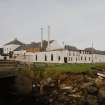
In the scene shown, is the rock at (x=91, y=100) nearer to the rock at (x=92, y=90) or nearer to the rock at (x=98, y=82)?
the rock at (x=92, y=90)

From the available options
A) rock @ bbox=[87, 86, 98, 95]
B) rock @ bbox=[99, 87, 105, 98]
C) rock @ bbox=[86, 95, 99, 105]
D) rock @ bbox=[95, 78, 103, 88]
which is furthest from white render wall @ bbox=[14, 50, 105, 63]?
rock @ bbox=[86, 95, 99, 105]

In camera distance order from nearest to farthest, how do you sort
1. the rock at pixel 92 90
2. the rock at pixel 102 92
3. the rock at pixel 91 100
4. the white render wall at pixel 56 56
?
the rock at pixel 91 100 < the rock at pixel 102 92 < the rock at pixel 92 90 < the white render wall at pixel 56 56

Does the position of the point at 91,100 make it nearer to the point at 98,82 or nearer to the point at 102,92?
the point at 102,92

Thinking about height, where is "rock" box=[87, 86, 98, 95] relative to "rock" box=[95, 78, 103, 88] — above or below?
below

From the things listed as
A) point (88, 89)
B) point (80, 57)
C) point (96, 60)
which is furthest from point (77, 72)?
point (96, 60)

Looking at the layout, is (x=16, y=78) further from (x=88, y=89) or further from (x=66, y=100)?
(x=88, y=89)

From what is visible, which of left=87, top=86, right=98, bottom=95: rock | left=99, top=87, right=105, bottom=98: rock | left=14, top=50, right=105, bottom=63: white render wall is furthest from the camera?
left=14, top=50, right=105, bottom=63: white render wall

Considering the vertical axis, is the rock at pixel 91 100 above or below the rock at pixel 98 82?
below

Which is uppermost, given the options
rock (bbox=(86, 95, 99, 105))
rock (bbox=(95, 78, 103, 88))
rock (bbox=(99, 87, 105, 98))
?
rock (bbox=(95, 78, 103, 88))

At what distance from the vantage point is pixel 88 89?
43.4 meters

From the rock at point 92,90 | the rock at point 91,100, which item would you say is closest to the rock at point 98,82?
the rock at point 92,90

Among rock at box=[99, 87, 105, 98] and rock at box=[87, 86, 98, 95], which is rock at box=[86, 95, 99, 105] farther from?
rock at box=[87, 86, 98, 95]

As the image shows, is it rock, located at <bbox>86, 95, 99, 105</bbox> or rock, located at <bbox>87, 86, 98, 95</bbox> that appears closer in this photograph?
rock, located at <bbox>86, 95, 99, 105</bbox>

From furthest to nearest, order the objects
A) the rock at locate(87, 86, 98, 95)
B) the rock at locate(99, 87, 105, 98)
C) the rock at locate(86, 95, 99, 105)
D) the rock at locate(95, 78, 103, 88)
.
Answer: the rock at locate(95, 78, 103, 88) → the rock at locate(87, 86, 98, 95) → the rock at locate(99, 87, 105, 98) → the rock at locate(86, 95, 99, 105)
